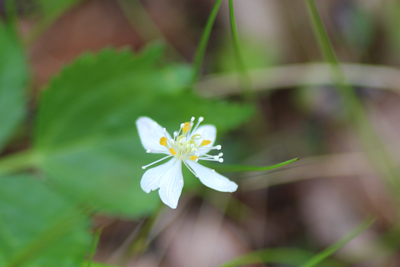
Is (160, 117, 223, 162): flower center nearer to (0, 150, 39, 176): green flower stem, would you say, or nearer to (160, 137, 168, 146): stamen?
(160, 137, 168, 146): stamen

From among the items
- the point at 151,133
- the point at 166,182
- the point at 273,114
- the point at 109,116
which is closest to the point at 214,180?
the point at 166,182

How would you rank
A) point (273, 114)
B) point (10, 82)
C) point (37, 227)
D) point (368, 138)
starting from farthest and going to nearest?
point (273, 114) < point (368, 138) < point (10, 82) < point (37, 227)

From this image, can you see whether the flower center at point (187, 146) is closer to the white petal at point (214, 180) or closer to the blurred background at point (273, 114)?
the white petal at point (214, 180)

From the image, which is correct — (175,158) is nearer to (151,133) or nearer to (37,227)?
(151,133)

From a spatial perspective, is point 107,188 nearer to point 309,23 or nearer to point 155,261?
point 155,261

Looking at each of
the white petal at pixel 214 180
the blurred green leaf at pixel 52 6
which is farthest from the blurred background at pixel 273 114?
the white petal at pixel 214 180

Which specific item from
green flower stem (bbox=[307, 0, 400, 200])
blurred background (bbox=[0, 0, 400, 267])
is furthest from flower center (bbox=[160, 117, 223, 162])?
green flower stem (bbox=[307, 0, 400, 200])
